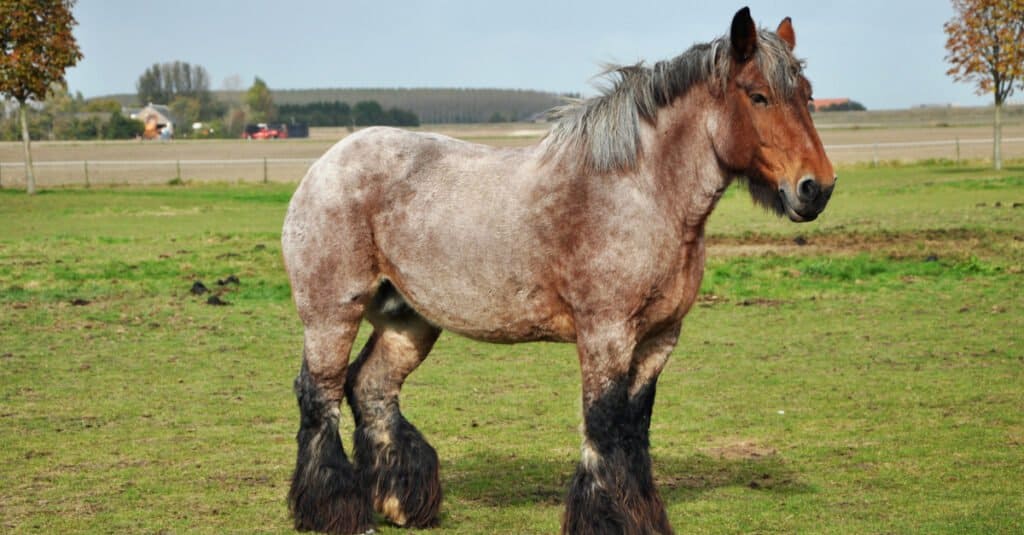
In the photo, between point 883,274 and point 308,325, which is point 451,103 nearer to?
point 883,274

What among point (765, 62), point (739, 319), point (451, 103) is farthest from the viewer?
point (451, 103)

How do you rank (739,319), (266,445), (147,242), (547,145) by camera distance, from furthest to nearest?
(147,242), (739,319), (266,445), (547,145)

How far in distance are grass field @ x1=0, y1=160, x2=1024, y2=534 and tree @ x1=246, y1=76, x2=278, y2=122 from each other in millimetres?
115579

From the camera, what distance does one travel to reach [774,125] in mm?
5305

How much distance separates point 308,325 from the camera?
6227mm

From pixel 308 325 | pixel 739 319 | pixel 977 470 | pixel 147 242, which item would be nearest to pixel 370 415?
pixel 308 325

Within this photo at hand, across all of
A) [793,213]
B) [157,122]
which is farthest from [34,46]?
[157,122]

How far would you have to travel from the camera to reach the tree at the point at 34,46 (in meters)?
33.0

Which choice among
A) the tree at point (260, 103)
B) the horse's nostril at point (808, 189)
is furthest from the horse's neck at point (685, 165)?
the tree at point (260, 103)

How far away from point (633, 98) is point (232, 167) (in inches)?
2104

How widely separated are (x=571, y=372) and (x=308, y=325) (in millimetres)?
5022

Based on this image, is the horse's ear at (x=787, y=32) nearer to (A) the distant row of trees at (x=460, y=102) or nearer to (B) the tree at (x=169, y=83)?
(A) the distant row of trees at (x=460, y=102)

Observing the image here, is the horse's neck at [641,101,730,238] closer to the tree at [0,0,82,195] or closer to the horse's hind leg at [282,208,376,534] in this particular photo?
the horse's hind leg at [282,208,376,534]

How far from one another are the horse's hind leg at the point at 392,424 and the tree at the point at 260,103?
128120 mm
